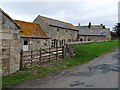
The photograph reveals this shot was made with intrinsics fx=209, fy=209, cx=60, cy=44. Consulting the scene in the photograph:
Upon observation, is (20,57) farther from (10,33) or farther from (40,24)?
(40,24)

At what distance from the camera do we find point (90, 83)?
36.4ft

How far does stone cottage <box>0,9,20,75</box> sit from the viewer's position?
44.7 feet

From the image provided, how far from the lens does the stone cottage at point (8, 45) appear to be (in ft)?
44.7

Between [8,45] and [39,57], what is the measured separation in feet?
14.4

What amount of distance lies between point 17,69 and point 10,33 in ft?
8.81

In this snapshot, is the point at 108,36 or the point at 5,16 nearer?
the point at 5,16

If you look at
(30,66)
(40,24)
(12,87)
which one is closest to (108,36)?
(40,24)

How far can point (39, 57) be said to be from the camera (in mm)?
18141

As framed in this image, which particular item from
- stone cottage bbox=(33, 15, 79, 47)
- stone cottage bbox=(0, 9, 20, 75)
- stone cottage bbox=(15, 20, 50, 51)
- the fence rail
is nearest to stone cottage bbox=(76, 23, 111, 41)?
stone cottage bbox=(33, 15, 79, 47)

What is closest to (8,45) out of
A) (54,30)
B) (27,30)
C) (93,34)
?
(27,30)

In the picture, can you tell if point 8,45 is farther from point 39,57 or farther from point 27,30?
point 27,30

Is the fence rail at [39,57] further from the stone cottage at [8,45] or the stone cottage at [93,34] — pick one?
the stone cottage at [93,34]

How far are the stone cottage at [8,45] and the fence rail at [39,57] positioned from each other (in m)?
0.80

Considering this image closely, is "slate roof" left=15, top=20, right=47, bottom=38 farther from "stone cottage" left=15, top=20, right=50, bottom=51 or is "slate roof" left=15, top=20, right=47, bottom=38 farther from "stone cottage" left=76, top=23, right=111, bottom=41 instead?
"stone cottage" left=76, top=23, right=111, bottom=41
